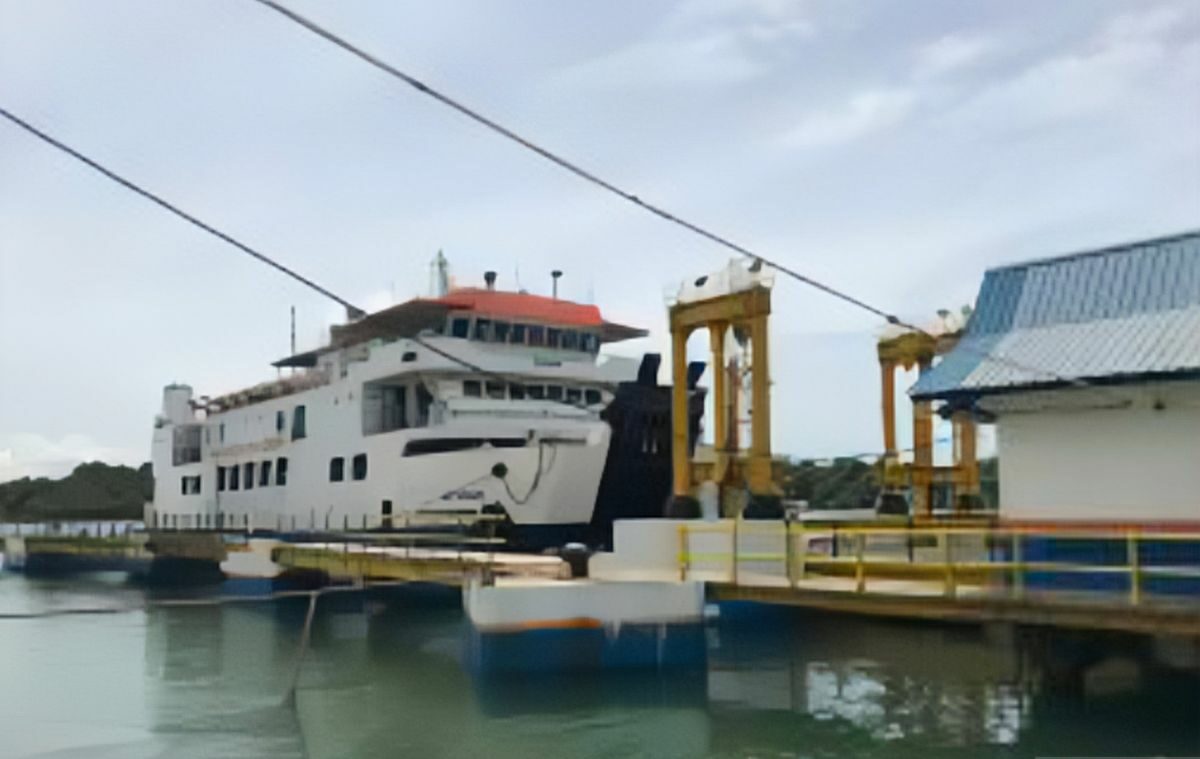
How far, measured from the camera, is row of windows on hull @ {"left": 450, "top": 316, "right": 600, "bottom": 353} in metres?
38.2

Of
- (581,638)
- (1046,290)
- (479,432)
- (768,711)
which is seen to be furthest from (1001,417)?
(479,432)

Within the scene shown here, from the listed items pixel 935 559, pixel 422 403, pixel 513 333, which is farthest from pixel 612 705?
pixel 513 333

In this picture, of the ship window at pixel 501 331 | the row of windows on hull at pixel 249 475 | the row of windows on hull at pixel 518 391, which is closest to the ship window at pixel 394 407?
the row of windows on hull at pixel 518 391

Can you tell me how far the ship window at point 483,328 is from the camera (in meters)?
38.2

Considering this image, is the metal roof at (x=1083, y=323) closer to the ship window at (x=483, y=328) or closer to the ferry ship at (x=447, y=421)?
the ferry ship at (x=447, y=421)

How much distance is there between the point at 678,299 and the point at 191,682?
40.9 ft

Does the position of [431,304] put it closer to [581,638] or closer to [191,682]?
[191,682]

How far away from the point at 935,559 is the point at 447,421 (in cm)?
1779

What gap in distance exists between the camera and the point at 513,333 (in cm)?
3859

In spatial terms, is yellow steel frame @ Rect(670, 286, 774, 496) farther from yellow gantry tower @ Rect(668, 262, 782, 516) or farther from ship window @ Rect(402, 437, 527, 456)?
ship window @ Rect(402, 437, 527, 456)

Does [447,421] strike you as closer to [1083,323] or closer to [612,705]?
[612,705]

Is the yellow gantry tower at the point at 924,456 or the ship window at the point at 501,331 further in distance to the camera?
the ship window at the point at 501,331

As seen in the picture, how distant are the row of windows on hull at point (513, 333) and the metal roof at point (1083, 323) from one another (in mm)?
20606

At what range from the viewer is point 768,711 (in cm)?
1855
